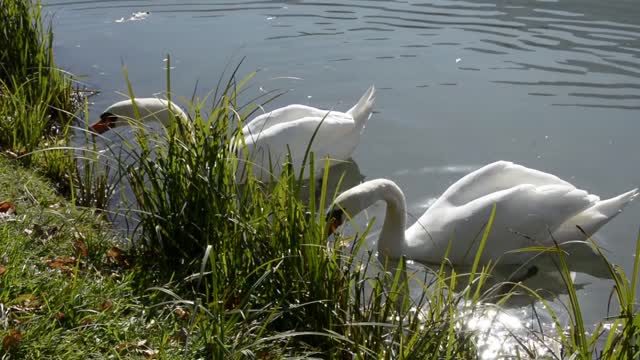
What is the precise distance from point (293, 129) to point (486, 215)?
6.52ft

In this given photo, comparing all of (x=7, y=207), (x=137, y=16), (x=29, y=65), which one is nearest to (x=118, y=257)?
(x=7, y=207)

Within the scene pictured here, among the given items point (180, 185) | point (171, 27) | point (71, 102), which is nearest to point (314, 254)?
point (180, 185)

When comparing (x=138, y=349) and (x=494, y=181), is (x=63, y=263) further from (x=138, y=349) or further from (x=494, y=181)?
(x=494, y=181)

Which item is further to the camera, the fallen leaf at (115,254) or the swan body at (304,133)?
the swan body at (304,133)

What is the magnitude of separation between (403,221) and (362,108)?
1.86 metres

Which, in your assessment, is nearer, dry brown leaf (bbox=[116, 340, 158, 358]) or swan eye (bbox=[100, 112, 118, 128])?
dry brown leaf (bbox=[116, 340, 158, 358])

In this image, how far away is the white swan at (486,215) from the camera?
5488mm

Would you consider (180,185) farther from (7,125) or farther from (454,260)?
(7,125)

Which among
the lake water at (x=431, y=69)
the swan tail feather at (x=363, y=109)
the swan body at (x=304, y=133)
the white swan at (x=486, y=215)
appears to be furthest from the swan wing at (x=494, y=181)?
the swan tail feather at (x=363, y=109)

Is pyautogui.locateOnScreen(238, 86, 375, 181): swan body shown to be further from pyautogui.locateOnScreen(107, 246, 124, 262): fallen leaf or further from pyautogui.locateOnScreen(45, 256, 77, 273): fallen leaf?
pyautogui.locateOnScreen(45, 256, 77, 273): fallen leaf

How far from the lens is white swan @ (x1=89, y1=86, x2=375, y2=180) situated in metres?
6.66

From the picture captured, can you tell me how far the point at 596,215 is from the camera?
5688 millimetres

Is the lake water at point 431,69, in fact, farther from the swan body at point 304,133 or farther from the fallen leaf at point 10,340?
the fallen leaf at point 10,340

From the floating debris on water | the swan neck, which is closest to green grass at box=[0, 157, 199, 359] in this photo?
the swan neck
